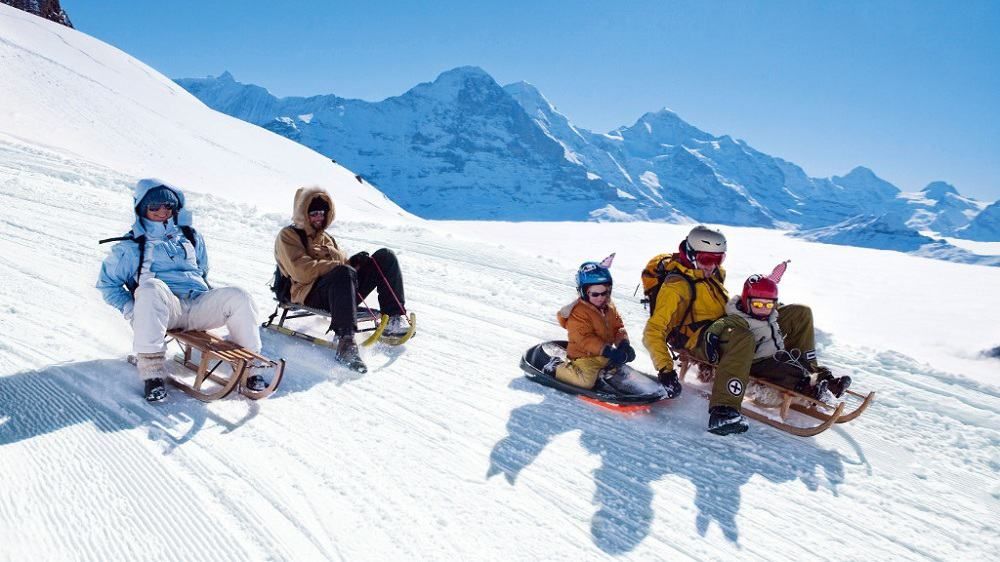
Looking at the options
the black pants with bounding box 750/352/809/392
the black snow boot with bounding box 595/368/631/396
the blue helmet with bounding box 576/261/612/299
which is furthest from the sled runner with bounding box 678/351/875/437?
the blue helmet with bounding box 576/261/612/299

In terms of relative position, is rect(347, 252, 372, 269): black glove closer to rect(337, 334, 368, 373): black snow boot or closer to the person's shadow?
rect(337, 334, 368, 373): black snow boot

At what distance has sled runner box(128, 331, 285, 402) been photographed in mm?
3633

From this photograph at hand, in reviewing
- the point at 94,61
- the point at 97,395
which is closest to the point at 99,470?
the point at 97,395

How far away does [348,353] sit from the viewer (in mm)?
4555

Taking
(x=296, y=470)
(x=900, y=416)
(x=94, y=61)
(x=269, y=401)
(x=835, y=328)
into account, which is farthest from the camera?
(x=94, y=61)

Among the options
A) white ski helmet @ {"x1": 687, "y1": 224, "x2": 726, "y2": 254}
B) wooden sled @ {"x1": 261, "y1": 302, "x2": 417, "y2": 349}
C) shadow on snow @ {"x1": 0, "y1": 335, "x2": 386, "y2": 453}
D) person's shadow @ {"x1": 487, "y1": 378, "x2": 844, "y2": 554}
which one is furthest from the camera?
wooden sled @ {"x1": 261, "y1": 302, "x2": 417, "y2": 349}

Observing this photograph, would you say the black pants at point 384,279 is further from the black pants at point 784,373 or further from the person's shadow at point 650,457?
the black pants at point 784,373

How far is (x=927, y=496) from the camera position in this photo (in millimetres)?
3535

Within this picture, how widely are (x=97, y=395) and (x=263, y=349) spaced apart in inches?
55.8

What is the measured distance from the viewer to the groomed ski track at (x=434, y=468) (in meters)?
2.62

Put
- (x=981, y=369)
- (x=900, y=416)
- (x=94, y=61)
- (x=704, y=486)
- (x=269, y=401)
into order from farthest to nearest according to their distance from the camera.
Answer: (x=94, y=61)
(x=981, y=369)
(x=900, y=416)
(x=269, y=401)
(x=704, y=486)

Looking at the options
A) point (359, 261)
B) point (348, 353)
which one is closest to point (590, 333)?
Result: point (348, 353)

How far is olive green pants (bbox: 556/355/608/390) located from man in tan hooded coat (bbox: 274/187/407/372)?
161 cm

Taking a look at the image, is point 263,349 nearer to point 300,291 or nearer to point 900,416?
point 300,291
